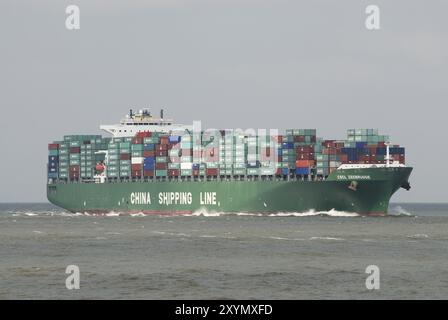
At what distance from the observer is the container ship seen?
11631 cm

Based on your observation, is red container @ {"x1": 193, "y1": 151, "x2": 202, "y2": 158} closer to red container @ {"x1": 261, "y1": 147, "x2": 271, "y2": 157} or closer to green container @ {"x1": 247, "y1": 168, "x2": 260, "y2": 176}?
green container @ {"x1": 247, "y1": 168, "x2": 260, "y2": 176}

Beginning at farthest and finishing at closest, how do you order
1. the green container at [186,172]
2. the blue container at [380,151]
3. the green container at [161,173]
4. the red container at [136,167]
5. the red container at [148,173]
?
the red container at [136,167]
the red container at [148,173]
the green container at [161,173]
the green container at [186,172]
the blue container at [380,151]

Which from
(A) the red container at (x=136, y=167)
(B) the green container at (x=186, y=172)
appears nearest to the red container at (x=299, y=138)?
(B) the green container at (x=186, y=172)

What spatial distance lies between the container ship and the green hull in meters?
0.10

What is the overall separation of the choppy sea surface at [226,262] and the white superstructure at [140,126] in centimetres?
5704

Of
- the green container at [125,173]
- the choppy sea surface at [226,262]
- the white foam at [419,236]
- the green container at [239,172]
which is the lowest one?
the white foam at [419,236]

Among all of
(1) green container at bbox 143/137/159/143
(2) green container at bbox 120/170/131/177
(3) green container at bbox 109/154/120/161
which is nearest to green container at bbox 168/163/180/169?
(1) green container at bbox 143/137/159/143

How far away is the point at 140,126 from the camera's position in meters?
154

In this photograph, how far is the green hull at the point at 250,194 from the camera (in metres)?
114

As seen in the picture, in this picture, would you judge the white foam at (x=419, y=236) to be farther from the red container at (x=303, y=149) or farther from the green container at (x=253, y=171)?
the green container at (x=253, y=171)

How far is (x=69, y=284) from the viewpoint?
4734 cm

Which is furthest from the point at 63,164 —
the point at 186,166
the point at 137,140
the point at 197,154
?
the point at 197,154

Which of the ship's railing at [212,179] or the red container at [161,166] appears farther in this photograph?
the red container at [161,166]
